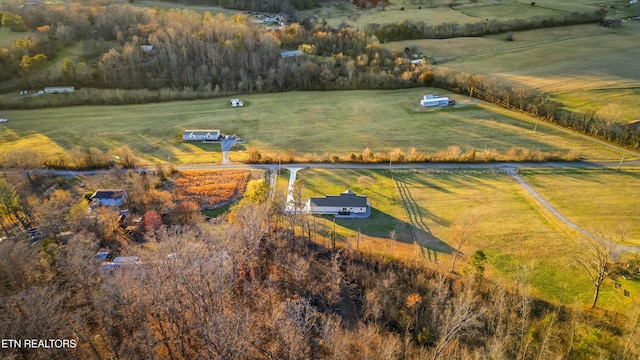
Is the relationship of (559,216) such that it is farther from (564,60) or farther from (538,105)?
(564,60)

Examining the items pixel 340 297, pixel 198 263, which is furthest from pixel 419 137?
pixel 198 263

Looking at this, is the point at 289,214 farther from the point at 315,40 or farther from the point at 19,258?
the point at 315,40

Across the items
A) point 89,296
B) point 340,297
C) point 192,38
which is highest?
point 192,38

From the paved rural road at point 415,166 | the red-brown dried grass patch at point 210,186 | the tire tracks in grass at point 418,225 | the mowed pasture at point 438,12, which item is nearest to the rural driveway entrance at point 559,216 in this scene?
the paved rural road at point 415,166

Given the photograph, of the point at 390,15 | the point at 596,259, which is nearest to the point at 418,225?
the point at 596,259

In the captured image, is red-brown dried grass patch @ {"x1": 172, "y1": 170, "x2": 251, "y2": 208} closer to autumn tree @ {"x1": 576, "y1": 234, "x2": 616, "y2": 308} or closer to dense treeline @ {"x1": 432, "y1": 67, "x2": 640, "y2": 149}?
autumn tree @ {"x1": 576, "y1": 234, "x2": 616, "y2": 308}

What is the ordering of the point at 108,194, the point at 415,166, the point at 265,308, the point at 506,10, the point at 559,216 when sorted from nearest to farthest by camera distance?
the point at 265,308
the point at 559,216
the point at 108,194
the point at 415,166
the point at 506,10
